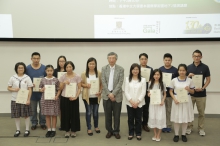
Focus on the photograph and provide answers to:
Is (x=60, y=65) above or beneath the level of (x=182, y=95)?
above

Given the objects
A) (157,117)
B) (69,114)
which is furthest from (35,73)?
(157,117)

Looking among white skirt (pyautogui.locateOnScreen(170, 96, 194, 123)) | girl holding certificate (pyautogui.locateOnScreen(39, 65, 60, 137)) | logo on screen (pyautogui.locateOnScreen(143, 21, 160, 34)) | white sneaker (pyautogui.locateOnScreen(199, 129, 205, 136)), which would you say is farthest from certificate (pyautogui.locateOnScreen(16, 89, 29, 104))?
white sneaker (pyautogui.locateOnScreen(199, 129, 205, 136))

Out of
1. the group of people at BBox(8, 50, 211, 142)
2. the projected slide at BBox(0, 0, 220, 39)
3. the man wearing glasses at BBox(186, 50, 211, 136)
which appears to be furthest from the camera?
the projected slide at BBox(0, 0, 220, 39)

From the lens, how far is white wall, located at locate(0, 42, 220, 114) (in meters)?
5.21

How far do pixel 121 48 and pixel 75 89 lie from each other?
179 centimetres

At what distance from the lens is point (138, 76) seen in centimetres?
390

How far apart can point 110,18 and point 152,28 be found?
3.22 ft

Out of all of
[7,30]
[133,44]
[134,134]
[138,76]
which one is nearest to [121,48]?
[133,44]

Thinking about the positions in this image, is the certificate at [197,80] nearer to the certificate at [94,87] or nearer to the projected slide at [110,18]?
the projected slide at [110,18]

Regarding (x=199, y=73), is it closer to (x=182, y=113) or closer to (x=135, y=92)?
(x=182, y=113)

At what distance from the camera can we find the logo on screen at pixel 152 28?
5016 millimetres

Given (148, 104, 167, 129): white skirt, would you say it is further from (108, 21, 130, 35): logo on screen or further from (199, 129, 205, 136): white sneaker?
(108, 21, 130, 35): logo on screen

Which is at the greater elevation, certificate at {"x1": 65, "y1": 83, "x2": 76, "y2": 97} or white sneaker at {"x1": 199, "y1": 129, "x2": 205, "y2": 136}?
certificate at {"x1": 65, "y1": 83, "x2": 76, "y2": 97}

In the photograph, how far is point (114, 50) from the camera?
5.27 m
